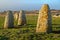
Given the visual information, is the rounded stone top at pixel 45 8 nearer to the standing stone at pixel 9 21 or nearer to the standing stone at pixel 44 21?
the standing stone at pixel 44 21

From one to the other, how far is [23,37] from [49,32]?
4581 millimetres

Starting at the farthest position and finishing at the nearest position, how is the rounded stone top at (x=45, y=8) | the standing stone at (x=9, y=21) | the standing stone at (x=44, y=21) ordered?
the standing stone at (x=9, y=21)
the rounded stone top at (x=45, y=8)
the standing stone at (x=44, y=21)

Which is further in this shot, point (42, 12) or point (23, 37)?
point (42, 12)

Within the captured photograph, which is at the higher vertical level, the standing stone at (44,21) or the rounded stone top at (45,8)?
the rounded stone top at (45,8)

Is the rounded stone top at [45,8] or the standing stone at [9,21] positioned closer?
the rounded stone top at [45,8]

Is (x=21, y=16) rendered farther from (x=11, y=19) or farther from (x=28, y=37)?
(x=28, y=37)

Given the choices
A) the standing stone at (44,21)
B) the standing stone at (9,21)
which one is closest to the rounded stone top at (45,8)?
the standing stone at (44,21)

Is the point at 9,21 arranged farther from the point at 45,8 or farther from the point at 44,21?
the point at 44,21

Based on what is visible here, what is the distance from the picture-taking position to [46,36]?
24.4 metres

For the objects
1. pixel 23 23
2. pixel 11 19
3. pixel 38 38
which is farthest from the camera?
pixel 23 23

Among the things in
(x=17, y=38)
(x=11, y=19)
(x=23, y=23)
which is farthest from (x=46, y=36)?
(x=23, y=23)

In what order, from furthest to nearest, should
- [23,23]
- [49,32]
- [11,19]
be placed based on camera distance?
1. [23,23]
2. [11,19]
3. [49,32]

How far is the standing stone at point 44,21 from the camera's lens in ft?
91.1

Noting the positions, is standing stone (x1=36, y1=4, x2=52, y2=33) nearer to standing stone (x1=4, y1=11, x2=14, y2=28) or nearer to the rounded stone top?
the rounded stone top
